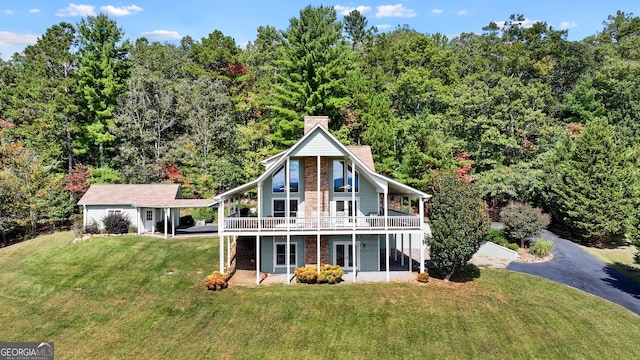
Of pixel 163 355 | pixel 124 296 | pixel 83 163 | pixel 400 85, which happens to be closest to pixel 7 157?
pixel 83 163

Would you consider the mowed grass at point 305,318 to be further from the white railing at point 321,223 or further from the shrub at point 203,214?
the shrub at point 203,214

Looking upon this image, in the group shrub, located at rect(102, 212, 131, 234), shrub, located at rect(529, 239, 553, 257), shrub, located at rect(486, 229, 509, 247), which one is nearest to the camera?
shrub, located at rect(529, 239, 553, 257)

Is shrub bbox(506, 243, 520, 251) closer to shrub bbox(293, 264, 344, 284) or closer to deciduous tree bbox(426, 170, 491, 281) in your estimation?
deciduous tree bbox(426, 170, 491, 281)

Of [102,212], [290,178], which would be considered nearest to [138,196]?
[102,212]

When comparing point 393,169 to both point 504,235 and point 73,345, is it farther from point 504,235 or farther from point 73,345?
point 73,345

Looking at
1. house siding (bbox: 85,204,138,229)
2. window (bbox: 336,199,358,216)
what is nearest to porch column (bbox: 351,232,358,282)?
window (bbox: 336,199,358,216)

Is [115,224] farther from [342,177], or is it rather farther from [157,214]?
[342,177]

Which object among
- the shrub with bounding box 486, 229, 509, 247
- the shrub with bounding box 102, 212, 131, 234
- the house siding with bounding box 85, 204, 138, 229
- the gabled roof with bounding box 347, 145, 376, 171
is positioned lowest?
the shrub with bounding box 486, 229, 509, 247

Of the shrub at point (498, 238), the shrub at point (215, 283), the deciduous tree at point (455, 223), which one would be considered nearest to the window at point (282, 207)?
the shrub at point (215, 283)
